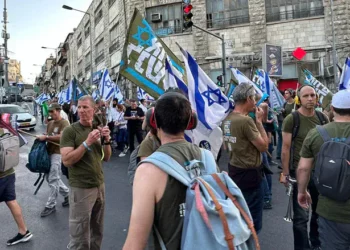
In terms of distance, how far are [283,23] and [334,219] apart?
2055 centimetres

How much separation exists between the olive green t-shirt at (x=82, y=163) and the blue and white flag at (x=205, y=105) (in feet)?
3.71

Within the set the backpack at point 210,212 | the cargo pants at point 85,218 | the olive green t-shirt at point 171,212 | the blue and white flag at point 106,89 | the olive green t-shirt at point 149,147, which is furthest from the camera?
the blue and white flag at point 106,89

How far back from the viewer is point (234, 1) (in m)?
22.1

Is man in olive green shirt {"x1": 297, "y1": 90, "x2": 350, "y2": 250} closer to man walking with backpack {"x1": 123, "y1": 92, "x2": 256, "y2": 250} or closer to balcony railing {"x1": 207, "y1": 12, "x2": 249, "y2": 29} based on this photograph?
man walking with backpack {"x1": 123, "y1": 92, "x2": 256, "y2": 250}

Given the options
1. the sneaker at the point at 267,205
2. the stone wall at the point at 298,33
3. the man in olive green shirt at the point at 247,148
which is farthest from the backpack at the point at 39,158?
the stone wall at the point at 298,33

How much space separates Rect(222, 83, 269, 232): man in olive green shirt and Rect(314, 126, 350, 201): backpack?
40.9 inches

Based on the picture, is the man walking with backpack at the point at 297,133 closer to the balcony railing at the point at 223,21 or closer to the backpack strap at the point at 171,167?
the backpack strap at the point at 171,167

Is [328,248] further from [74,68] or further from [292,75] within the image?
[74,68]

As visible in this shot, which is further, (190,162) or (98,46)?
(98,46)

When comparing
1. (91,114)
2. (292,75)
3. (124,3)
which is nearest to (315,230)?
(91,114)

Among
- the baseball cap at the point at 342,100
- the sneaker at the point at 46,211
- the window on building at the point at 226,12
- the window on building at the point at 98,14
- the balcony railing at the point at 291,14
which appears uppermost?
the window on building at the point at 98,14

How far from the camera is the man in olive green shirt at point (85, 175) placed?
3.29 m

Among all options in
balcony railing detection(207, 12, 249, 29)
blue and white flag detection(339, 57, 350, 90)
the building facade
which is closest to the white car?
the building facade

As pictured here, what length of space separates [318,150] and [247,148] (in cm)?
98
